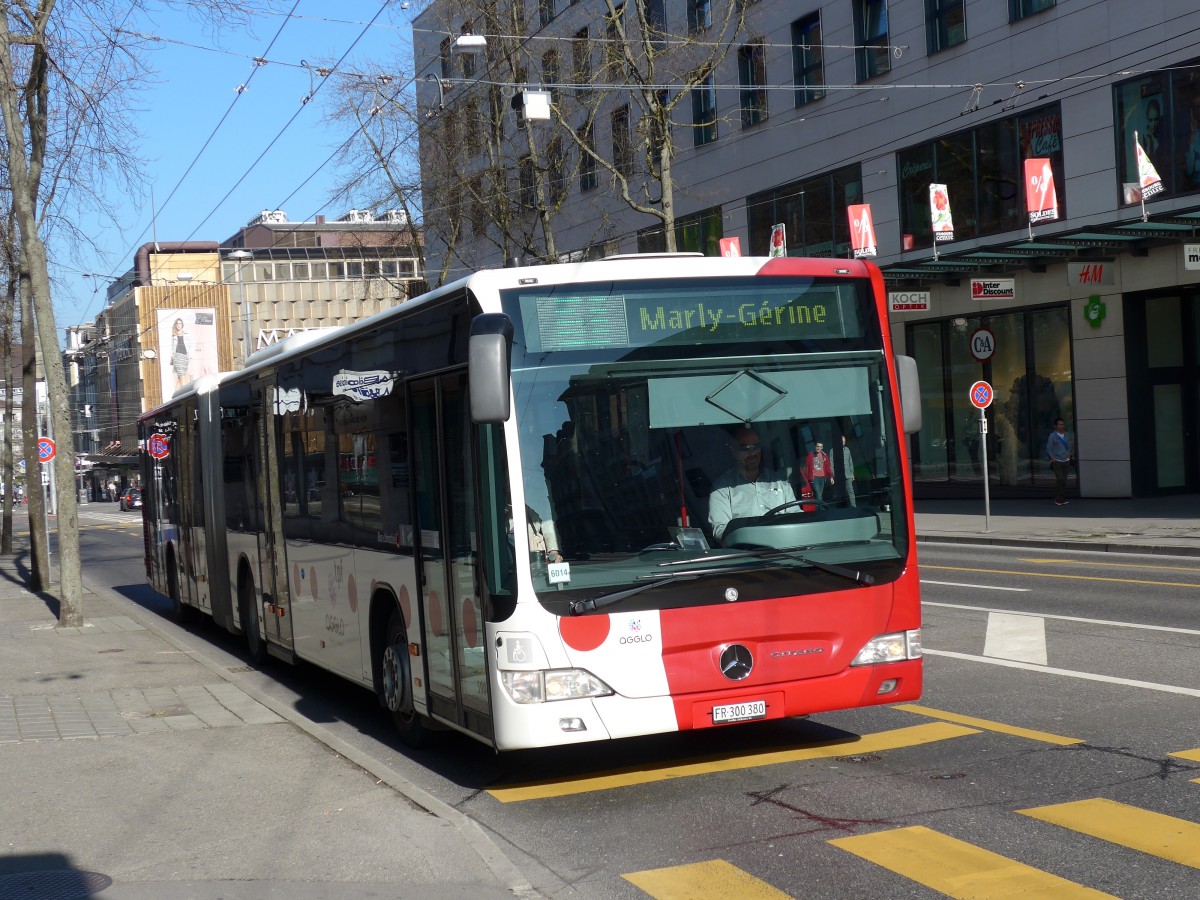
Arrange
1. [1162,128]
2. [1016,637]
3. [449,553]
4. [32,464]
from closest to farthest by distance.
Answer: [449,553]
[1016,637]
[1162,128]
[32,464]

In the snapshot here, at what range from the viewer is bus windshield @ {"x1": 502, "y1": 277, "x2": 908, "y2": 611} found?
7.22m

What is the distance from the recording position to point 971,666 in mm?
10703

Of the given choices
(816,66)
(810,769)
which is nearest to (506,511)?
(810,769)

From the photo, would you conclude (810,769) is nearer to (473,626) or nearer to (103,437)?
(473,626)

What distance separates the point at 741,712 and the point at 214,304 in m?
112

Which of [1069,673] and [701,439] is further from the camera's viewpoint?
[1069,673]

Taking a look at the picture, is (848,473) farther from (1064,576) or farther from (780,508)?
(1064,576)

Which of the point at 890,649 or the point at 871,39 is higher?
the point at 871,39

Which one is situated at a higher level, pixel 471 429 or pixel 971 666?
pixel 471 429

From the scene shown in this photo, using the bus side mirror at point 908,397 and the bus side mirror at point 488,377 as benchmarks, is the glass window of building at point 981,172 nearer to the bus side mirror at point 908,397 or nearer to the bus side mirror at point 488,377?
the bus side mirror at point 908,397

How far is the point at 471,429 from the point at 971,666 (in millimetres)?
4999

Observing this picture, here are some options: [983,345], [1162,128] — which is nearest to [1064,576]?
[983,345]

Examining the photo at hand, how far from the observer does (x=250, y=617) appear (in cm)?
1416

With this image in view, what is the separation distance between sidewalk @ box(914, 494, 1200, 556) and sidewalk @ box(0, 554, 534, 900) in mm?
13779
